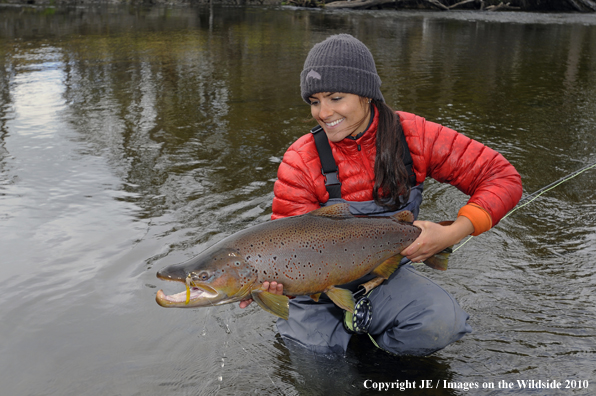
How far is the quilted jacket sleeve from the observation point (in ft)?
9.65

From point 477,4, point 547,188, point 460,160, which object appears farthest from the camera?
point 477,4

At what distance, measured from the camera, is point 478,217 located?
2.80m

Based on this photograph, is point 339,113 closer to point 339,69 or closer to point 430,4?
point 339,69

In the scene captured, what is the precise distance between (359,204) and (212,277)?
1007mm

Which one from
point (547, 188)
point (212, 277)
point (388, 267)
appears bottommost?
point (547, 188)

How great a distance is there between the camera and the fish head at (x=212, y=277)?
240 cm

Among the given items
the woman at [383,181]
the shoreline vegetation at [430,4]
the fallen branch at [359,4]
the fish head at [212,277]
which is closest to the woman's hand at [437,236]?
the woman at [383,181]

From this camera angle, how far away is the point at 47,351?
3211mm

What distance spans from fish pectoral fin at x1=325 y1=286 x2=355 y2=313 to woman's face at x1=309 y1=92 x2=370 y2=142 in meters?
0.83

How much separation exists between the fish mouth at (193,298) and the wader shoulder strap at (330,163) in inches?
36.0

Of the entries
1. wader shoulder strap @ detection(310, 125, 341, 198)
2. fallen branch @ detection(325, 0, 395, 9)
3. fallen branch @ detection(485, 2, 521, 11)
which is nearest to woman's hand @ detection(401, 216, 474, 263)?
wader shoulder strap @ detection(310, 125, 341, 198)

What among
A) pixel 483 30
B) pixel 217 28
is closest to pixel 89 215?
pixel 217 28

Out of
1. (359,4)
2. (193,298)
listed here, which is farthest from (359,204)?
(359,4)

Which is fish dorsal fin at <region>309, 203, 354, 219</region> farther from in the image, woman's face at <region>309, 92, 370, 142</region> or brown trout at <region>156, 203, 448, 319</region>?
woman's face at <region>309, 92, 370, 142</region>
